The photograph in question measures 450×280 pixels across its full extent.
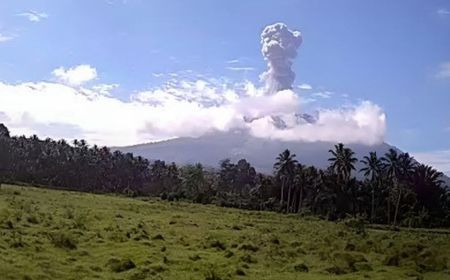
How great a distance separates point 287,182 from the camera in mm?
123250

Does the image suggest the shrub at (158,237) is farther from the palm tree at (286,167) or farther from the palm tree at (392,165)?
the palm tree at (286,167)

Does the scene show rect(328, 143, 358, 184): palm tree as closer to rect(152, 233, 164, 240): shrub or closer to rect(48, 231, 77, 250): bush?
rect(152, 233, 164, 240): shrub

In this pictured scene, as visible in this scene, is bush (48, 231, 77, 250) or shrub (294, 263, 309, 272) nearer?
shrub (294, 263, 309, 272)

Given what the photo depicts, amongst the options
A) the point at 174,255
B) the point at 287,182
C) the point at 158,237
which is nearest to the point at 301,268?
the point at 174,255

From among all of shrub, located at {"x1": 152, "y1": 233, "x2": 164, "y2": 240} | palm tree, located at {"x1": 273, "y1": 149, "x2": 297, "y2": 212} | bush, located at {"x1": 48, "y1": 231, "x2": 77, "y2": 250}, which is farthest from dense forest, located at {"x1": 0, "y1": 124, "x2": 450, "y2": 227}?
bush, located at {"x1": 48, "y1": 231, "x2": 77, "y2": 250}

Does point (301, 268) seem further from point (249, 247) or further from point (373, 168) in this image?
point (373, 168)

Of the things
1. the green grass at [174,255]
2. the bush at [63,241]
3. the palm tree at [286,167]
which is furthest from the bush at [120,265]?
the palm tree at [286,167]

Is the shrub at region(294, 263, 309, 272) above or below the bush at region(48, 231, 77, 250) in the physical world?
below

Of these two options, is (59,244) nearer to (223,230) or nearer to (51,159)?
(223,230)

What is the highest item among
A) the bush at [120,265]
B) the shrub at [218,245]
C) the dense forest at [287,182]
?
the dense forest at [287,182]

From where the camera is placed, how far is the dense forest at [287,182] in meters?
106

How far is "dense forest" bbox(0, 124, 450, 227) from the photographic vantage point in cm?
10619

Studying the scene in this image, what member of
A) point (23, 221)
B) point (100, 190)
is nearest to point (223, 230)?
point (23, 221)

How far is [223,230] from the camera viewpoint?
51062mm
